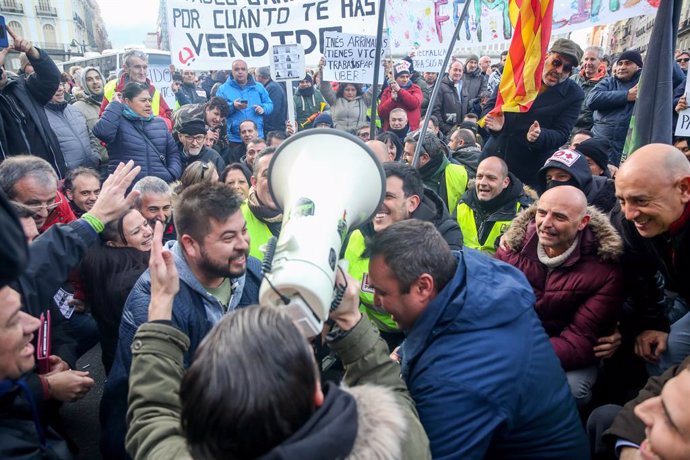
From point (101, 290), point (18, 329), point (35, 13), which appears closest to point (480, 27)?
point (101, 290)

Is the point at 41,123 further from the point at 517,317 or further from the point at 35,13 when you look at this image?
the point at 35,13

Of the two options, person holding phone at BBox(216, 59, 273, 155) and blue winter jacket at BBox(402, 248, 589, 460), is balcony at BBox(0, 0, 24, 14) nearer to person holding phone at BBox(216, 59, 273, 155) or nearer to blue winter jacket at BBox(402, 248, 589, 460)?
person holding phone at BBox(216, 59, 273, 155)

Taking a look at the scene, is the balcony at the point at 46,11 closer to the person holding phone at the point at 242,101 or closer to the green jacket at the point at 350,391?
the person holding phone at the point at 242,101

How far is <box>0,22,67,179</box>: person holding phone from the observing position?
427cm

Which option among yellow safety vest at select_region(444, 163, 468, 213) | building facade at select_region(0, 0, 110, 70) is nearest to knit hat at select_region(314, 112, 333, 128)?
yellow safety vest at select_region(444, 163, 468, 213)

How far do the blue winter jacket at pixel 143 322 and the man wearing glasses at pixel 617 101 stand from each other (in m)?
5.29

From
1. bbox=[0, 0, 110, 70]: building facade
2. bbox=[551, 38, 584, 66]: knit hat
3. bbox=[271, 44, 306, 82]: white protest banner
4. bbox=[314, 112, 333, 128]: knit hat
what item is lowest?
bbox=[314, 112, 333, 128]: knit hat

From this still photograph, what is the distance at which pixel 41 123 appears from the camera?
14.8ft

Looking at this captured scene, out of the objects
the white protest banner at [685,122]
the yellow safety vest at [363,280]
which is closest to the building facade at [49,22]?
the yellow safety vest at [363,280]

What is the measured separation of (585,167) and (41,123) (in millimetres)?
4750

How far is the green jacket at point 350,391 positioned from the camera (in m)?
1.14

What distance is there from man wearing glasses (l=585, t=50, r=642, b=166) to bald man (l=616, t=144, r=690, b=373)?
3.53 metres

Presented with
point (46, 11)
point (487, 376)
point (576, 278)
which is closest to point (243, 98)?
point (576, 278)

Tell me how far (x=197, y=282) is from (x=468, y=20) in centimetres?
590
